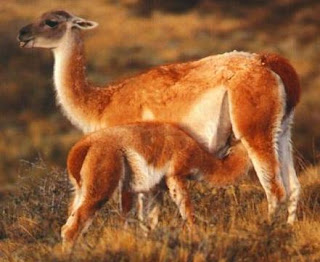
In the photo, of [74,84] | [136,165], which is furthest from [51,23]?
[136,165]

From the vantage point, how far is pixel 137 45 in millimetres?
30953

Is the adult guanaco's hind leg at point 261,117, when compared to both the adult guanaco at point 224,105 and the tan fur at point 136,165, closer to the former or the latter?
the adult guanaco at point 224,105

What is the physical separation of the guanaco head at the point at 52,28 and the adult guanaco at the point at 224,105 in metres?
0.73

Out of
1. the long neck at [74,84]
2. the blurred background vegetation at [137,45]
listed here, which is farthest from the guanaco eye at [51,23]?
the blurred background vegetation at [137,45]

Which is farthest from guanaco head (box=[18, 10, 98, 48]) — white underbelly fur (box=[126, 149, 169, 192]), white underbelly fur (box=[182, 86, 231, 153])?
white underbelly fur (box=[126, 149, 169, 192])

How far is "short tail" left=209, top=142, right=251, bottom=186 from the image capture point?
8.73 meters

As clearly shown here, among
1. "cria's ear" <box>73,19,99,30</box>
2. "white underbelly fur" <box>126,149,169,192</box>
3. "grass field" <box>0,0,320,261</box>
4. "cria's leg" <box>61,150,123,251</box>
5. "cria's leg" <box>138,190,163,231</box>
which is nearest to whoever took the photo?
"grass field" <box>0,0,320,261</box>

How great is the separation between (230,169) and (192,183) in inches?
52.4

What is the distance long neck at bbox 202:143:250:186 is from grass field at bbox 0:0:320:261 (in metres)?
0.28

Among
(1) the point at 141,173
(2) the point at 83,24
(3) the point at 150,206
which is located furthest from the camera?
(2) the point at 83,24

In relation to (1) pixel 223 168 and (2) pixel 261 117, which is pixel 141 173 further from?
(2) pixel 261 117

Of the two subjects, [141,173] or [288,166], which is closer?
[141,173]

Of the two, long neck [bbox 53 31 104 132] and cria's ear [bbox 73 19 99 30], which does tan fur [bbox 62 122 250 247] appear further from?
cria's ear [bbox 73 19 99 30]

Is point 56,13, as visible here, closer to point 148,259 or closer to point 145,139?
point 145,139
